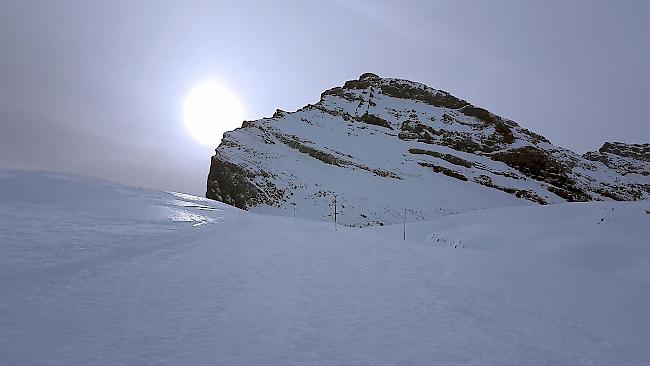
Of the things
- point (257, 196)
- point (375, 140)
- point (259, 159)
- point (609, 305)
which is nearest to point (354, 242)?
point (609, 305)

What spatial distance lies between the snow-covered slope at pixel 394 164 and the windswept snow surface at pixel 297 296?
2083cm

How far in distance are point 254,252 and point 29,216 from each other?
3692mm

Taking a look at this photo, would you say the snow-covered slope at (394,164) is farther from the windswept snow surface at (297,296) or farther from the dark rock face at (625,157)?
the windswept snow surface at (297,296)

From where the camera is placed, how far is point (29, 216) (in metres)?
5.85

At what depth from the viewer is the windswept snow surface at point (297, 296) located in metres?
2.34

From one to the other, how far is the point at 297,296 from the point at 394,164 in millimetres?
36047

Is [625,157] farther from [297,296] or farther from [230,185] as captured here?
[297,296]

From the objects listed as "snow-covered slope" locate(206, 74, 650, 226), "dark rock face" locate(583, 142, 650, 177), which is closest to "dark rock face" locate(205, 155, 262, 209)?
"snow-covered slope" locate(206, 74, 650, 226)

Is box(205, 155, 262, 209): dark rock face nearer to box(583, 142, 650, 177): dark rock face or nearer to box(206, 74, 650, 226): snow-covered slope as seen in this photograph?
box(206, 74, 650, 226): snow-covered slope

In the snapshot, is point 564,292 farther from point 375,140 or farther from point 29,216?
point 375,140

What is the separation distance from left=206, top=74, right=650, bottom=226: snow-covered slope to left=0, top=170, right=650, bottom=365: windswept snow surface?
2083 cm

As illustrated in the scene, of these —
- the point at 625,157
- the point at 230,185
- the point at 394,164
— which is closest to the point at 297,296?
the point at 230,185

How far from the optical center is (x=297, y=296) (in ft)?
11.6

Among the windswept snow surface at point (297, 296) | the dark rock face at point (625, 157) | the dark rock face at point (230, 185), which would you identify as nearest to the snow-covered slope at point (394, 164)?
the dark rock face at point (230, 185)
